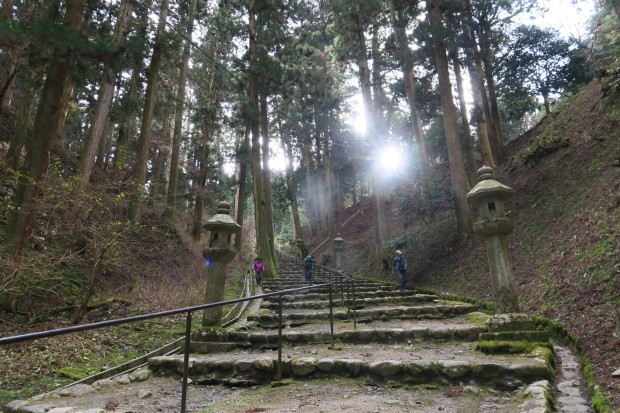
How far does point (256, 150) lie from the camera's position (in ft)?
46.6

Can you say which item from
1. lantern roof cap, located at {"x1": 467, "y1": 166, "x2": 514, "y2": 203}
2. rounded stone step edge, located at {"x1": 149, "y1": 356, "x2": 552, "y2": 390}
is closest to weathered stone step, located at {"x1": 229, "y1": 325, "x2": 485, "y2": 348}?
rounded stone step edge, located at {"x1": 149, "y1": 356, "x2": 552, "y2": 390}

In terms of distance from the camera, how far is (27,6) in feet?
35.2

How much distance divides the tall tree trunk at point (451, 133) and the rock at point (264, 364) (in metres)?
9.31

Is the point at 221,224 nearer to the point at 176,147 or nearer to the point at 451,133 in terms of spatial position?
the point at 451,133

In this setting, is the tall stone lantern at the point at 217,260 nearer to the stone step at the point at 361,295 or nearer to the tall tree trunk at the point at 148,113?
the stone step at the point at 361,295

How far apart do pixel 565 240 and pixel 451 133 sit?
16.9 ft

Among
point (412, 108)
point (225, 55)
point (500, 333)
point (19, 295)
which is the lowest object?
point (500, 333)

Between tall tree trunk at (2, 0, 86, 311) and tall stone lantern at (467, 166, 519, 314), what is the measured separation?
7811 mm

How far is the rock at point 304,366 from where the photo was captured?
411 centimetres

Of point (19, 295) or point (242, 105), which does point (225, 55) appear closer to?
point (242, 105)

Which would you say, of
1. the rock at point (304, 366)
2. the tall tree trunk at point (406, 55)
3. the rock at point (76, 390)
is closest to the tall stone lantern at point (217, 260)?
the rock at point (76, 390)

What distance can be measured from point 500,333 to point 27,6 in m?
15.7

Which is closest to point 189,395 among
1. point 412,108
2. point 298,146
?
point 412,108

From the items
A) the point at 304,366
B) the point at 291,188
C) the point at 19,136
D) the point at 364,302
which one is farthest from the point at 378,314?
the point at 291,188
